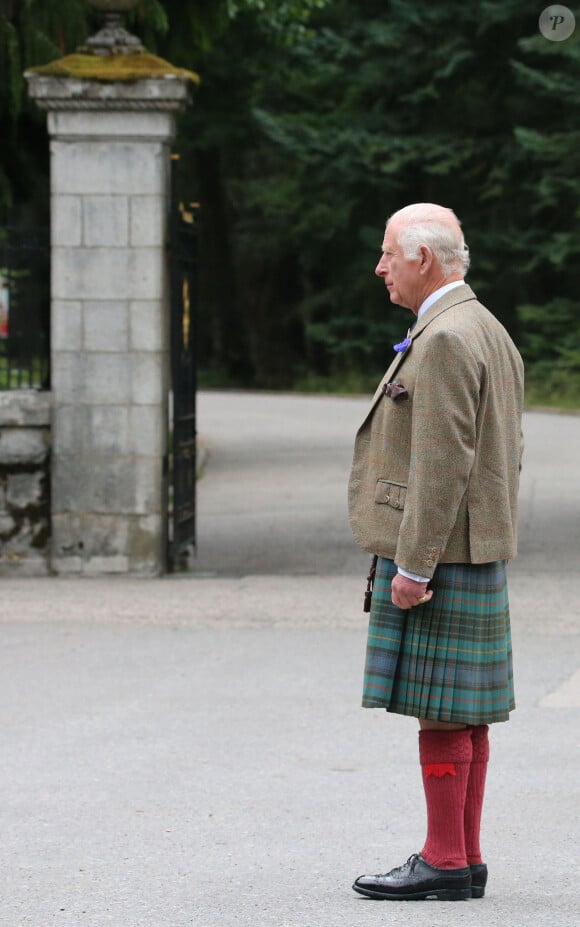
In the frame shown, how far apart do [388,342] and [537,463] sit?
937 inches

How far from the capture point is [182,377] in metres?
11.4

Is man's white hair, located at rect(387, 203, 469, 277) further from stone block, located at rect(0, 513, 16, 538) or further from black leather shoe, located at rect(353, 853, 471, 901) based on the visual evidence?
stone block, located at rect(0, 513, 16, 538)

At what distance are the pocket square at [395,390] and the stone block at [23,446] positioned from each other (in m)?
6.78

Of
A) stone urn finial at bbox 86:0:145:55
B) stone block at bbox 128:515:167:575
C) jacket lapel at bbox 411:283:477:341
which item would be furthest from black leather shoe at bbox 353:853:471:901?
stone urn finial at bbox 86:0:145:55

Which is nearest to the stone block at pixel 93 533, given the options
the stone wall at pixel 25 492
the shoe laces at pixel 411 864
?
the stone wall at pixel 25 492

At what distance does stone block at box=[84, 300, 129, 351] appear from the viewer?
1108 centimetres

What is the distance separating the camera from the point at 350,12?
44.7 meters

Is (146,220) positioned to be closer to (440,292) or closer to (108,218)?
(108,218)

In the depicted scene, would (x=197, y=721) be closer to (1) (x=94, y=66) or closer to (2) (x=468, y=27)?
(1) (x=94, y=66)

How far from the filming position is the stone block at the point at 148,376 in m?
11.1

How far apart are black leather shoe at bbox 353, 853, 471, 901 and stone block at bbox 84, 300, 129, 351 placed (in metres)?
6.69

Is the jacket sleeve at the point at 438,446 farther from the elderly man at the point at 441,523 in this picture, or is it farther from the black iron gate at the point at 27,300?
the black iron gate at the point at 27,300

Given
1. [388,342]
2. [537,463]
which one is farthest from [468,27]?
[537,463]

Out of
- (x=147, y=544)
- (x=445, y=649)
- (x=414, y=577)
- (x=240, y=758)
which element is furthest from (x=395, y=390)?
(x=147, y=544)
